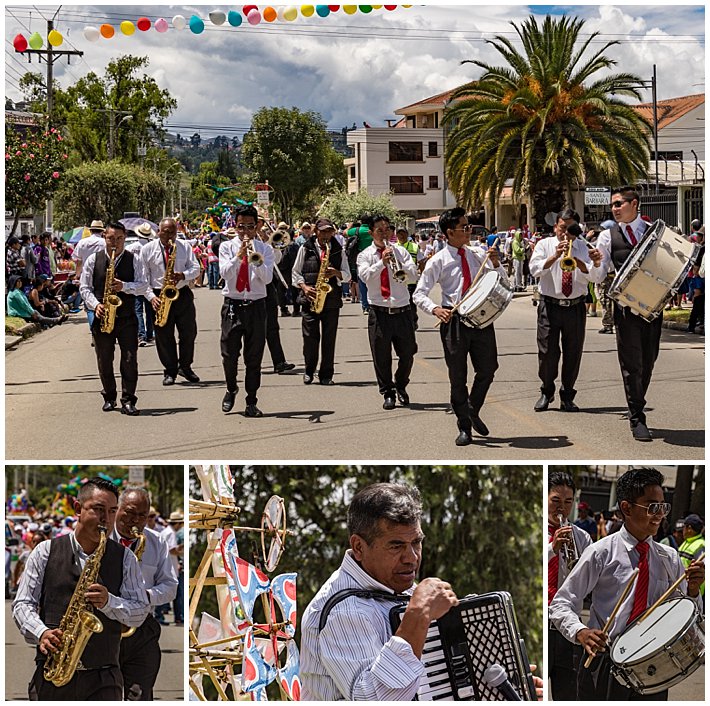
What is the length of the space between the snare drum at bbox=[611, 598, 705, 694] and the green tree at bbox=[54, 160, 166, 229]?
4932 centimetres

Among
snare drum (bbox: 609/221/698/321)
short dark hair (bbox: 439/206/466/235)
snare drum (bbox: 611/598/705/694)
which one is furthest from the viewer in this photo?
short dark hair (bbox: 439/206/466/235)

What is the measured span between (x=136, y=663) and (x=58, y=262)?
2456 centimetres

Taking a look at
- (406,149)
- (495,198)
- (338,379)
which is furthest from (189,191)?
(338,379)

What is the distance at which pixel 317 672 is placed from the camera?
13.6 feet

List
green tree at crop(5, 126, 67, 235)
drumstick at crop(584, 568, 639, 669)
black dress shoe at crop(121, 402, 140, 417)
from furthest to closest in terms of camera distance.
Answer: green tree at crop(5, 126, 67, 235), black dress shoe at crop(121, 402, 140, 417), drumstick at crop(584, 568, 639, 669)

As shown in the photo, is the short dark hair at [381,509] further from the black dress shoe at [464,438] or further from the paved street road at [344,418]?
the black dress shoe at [464,438]

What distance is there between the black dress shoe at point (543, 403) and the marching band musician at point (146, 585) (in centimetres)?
563

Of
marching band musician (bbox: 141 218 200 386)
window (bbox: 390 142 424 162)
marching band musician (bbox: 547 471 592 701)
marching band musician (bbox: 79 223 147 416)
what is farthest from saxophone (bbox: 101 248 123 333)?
window (bbox: 390 142 424 162)

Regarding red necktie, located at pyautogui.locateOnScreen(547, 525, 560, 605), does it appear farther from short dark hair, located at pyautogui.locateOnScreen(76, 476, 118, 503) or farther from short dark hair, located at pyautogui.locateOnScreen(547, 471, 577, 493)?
short dark hair, located at pyautogui.locateOnScreen(76, 476, 118, 503)

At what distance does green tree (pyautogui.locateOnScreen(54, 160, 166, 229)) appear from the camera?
53281mm

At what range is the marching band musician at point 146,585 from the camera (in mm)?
6488

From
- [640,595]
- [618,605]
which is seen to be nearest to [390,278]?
[640,595]

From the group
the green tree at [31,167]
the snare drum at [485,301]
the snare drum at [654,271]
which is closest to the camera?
the snare drum at [654,271]

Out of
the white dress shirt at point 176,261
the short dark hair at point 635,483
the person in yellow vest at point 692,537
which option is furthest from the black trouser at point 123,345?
the short dark hair at point 635,483
